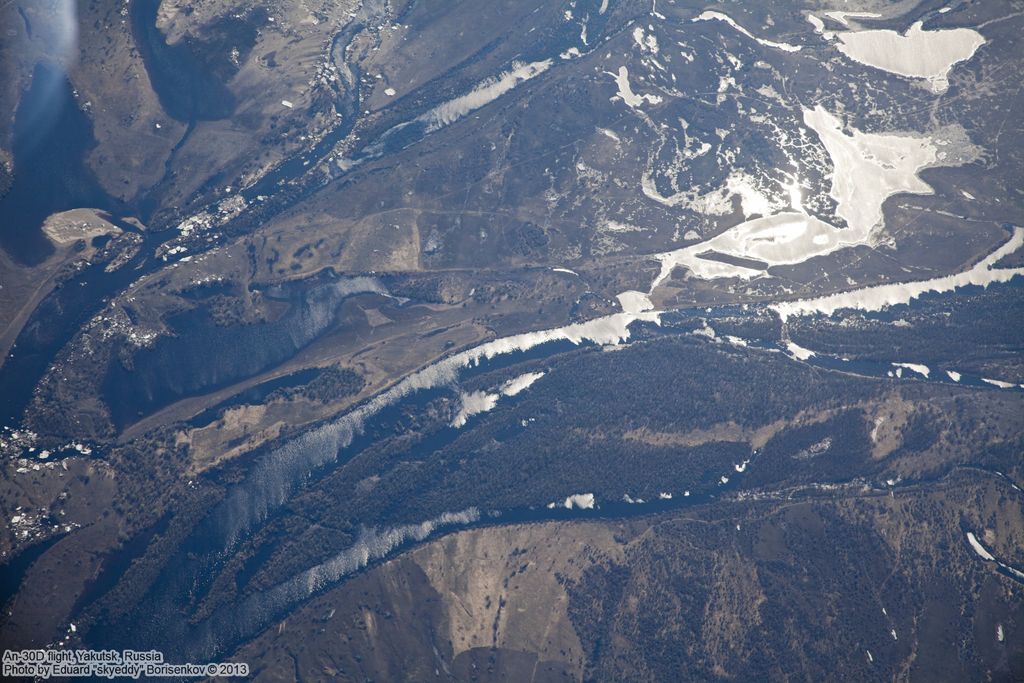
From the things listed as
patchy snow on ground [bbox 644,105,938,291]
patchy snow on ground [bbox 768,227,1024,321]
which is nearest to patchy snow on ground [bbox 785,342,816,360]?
patchy snow on ground [bbox 768,227,1024,321]

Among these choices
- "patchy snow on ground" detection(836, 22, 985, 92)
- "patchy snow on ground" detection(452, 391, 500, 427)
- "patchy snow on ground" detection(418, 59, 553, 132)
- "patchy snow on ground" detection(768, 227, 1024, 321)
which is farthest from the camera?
"patchy snow on ground" detection(836, 22, 985, 92)

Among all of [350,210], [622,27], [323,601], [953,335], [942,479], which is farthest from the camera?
[622,27]

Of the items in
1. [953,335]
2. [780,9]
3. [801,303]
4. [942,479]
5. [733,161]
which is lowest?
[942,479]

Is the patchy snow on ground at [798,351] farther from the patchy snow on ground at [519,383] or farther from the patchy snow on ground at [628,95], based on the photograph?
the patchy snow on ground at [628,95]

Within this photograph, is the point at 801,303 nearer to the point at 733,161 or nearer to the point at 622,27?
the point at 733,161

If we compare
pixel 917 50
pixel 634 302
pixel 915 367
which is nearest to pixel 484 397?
pixel 634 302

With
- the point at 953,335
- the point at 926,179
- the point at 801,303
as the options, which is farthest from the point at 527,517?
the point at 926,179

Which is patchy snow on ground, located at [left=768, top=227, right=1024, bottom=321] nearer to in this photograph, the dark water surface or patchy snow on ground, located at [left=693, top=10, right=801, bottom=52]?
patchy snow on ground, located at [left=693, top=10, right=801, bottom=52]

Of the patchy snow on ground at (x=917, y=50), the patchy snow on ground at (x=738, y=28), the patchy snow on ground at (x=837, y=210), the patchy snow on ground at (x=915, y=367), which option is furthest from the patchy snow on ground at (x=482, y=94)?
the patchy snow on ground at (x=915, y=367)

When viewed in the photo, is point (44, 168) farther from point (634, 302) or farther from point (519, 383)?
point (634, 302)
